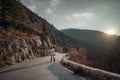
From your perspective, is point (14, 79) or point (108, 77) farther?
point (14, 79)

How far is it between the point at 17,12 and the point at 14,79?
46.7 meters

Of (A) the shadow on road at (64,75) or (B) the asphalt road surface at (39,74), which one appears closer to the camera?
(A) the shadow on road at (64,75)

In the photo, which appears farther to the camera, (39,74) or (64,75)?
(39,74)

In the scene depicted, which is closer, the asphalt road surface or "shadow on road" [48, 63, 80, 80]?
"shadow on road" [48, 63, 80, 80]

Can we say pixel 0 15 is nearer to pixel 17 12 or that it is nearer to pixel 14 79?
pixel 17 12

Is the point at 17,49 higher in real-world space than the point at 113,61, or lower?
higher

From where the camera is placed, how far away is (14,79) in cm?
940

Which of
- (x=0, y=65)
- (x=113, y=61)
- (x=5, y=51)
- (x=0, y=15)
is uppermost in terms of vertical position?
(x=0, y=15)

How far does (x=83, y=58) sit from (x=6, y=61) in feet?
92.5

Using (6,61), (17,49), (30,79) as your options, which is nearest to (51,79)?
(30,79)

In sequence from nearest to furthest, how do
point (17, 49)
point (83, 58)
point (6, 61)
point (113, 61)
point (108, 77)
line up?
point (108, 77), point (6, 61), point (17, 49), point (83, 58), point (113, 61)

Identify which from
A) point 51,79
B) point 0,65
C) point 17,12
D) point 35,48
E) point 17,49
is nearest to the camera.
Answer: point 51,79

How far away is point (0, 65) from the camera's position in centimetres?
1778

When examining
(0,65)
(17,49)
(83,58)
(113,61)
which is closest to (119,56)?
(113,61)
